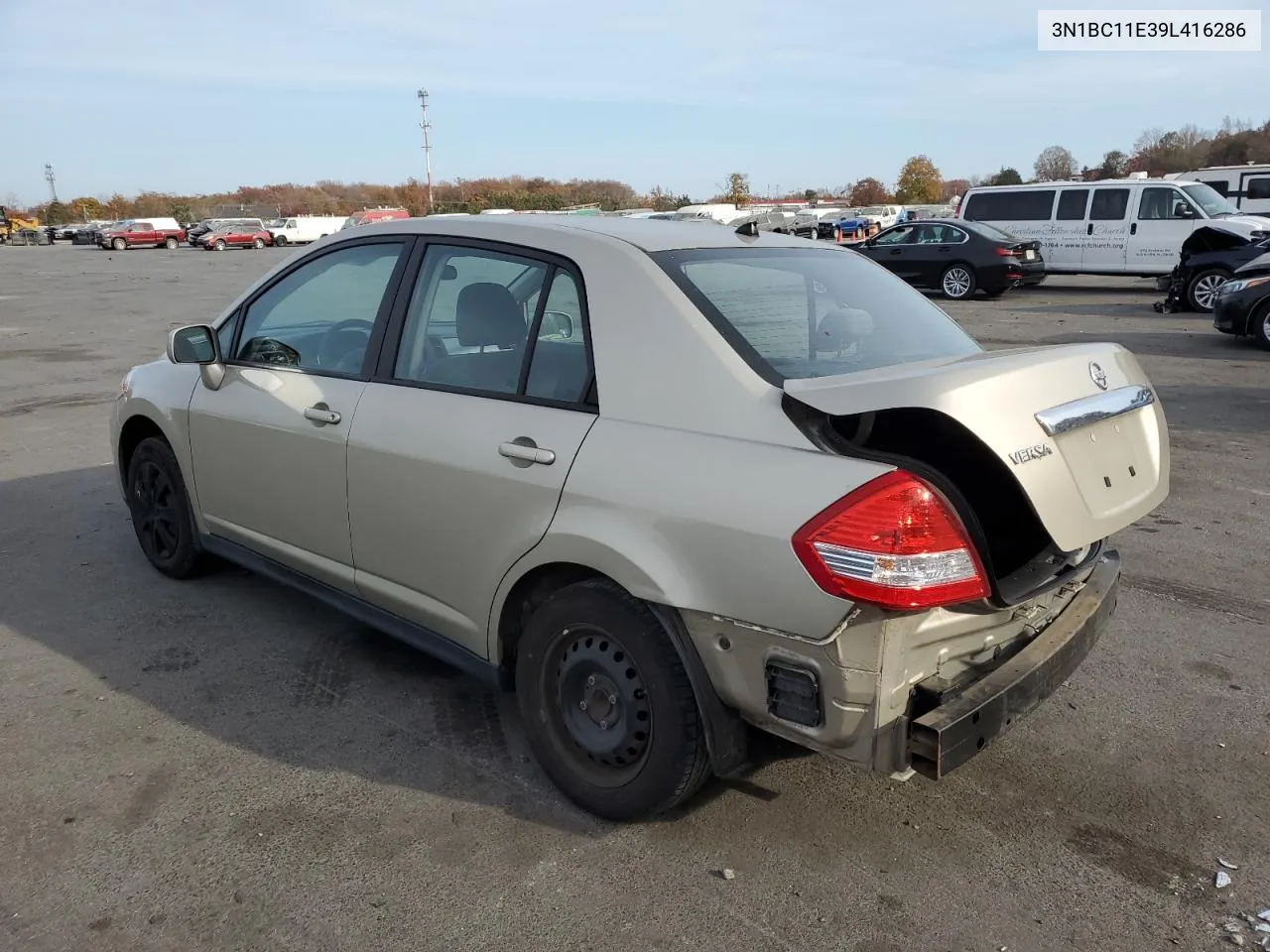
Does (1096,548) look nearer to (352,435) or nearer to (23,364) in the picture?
(352,435)

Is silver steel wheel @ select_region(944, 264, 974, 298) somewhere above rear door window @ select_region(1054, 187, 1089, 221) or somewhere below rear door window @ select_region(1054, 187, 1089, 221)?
below

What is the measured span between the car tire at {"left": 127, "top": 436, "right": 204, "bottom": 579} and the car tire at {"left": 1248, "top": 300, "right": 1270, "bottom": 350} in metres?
11.8

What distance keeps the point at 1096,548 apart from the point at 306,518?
2786 mm

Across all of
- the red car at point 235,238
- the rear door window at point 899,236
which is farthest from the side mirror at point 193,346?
the red car at point 235,238

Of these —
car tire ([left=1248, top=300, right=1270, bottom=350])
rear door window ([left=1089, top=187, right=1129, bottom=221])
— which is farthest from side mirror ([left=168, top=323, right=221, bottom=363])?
rear door window ([left=1089, top=187, right=1129, bottom=221])

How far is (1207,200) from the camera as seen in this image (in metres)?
18.8

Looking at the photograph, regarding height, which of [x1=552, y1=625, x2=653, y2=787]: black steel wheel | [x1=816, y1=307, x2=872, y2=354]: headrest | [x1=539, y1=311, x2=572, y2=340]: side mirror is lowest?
[x1=552, y1=625, x2=653, y2=787]: black steel wheel

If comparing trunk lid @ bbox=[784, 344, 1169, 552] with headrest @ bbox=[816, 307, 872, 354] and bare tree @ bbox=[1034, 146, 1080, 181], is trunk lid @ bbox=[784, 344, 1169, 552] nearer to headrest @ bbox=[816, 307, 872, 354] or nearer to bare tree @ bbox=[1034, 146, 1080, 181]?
headrest @ bbox=[816, 307, 872, 354]

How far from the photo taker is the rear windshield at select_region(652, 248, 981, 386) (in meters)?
2.78

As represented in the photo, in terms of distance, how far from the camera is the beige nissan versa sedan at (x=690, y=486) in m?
2.34

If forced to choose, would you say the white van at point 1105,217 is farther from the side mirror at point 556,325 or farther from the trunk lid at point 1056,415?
the side mirror at point 556,325

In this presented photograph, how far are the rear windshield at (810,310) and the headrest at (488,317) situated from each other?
511 mm

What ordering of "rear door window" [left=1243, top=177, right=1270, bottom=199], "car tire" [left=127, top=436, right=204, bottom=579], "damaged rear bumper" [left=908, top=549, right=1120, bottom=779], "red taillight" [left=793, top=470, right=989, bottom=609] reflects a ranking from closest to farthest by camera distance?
"red taillight" [left=793, top=470, right=989, bottom=609]
"damaged rear bumper" [left=908, top=549, right=1120, bottom=779]
"car tire" [left=127, top=436, right=204, bottom=579]
"rear door window" [left=1243, top=177, right=1270, bottom=199]

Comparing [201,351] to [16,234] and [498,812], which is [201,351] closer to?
[498,812]
